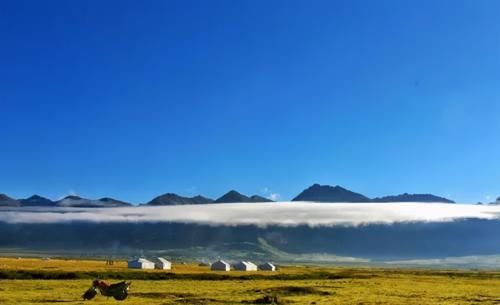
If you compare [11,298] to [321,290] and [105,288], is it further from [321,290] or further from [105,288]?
[321,290]

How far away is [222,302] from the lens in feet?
250

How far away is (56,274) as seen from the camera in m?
152

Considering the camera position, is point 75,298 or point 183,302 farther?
point 75,298

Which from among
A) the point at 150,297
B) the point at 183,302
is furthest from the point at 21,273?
the point at 183,302

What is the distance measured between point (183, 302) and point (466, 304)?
33018mm

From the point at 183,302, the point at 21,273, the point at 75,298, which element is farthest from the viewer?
the point at 21,273

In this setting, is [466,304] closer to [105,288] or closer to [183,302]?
[183,302]

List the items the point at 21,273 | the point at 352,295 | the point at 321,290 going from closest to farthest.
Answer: the point at 352,295, the point at 321,290, the point at 21,273

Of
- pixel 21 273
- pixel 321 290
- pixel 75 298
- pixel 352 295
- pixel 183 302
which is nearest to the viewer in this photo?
pixel 183 302

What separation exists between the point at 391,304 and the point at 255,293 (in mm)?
23782

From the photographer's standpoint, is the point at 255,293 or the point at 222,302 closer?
the point at 222,302

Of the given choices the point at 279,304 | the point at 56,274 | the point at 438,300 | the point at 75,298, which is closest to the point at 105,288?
the point at 75,298

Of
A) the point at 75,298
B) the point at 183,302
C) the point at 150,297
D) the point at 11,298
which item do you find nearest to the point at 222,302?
the point at 183,302

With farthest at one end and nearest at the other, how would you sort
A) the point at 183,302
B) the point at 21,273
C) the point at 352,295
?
the point at 21,273 < the point at 352,295 < the point at 183,302
